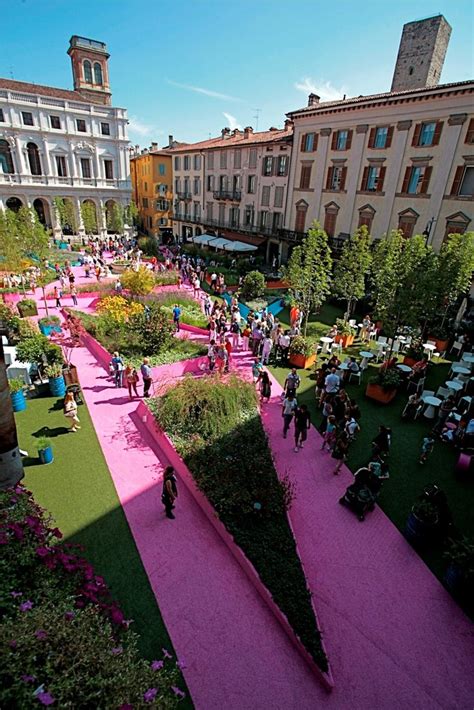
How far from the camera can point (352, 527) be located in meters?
7.89

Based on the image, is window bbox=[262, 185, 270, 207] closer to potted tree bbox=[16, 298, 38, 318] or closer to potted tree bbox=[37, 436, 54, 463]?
potted tree bbox=[16, 298, 38, 318]

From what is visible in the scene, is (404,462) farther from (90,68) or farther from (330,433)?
(90,68)

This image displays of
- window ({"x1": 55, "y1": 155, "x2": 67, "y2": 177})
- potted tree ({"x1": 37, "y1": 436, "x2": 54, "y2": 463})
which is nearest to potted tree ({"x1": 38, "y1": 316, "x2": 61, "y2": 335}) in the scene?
potted tree ({"x1": 37, "y1": 436, "x2": 54, "y2": 463})

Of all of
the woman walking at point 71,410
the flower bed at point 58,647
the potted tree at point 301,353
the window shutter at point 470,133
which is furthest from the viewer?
the window shutter at point 470,133

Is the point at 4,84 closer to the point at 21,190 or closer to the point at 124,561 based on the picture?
the point at 21,190

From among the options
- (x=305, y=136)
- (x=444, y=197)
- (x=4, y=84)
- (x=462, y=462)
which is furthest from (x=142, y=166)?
(x=462, y=462)

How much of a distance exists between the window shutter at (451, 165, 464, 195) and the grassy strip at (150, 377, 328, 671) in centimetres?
1812

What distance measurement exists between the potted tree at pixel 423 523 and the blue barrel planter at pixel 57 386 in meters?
10.6

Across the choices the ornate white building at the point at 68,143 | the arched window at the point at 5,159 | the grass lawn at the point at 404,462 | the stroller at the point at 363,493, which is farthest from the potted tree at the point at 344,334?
the arched window at the point at 5,159

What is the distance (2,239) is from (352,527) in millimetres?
23009

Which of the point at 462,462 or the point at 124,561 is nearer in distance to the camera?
the point at 124,561

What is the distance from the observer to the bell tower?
1707 inches

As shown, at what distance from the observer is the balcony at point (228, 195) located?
115 feet

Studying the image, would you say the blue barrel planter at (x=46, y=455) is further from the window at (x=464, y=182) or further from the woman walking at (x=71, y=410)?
the window at (x=464, y=182)
